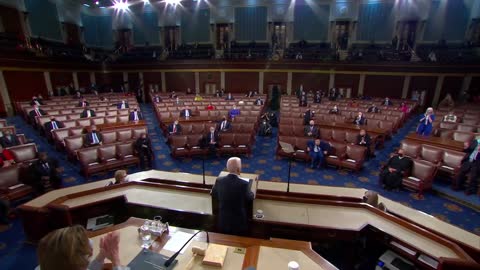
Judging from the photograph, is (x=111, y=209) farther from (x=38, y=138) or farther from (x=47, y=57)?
(x=47, y=57)

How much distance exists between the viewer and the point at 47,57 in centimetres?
1524

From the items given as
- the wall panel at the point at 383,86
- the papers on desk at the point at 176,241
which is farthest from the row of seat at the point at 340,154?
the wall panel at the point at 383,86

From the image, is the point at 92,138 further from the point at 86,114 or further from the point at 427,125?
the point at 427,125

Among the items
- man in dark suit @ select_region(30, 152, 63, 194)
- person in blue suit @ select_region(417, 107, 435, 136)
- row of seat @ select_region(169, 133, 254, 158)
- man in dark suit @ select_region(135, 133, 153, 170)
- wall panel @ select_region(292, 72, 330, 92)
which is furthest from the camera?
wall panel @ select_region(292, 72, 330, 92)

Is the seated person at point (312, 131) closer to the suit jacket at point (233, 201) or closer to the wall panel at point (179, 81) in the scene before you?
the suit jacket at point (233, 201)

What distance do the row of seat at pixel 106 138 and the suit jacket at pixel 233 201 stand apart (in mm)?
5608

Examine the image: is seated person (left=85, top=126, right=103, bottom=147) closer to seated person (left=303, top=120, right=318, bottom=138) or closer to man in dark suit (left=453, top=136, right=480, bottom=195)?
seated person (left=303, top=120, right=318, bottom=138)

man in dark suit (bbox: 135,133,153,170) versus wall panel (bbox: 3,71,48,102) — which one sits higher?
wall panel (bbox: 3,71,48,102)

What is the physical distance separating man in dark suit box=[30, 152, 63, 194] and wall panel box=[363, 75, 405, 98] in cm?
1853

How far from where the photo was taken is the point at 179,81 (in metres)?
20.3

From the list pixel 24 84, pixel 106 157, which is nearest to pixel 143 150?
pixel 106 157

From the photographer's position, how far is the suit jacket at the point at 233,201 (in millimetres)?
2766

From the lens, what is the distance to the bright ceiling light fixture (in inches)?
858

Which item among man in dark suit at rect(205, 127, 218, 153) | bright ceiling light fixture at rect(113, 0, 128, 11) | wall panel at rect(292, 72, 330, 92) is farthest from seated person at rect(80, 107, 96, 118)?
bright ceiling light fixture at rect(113, 0, 128, 11)
